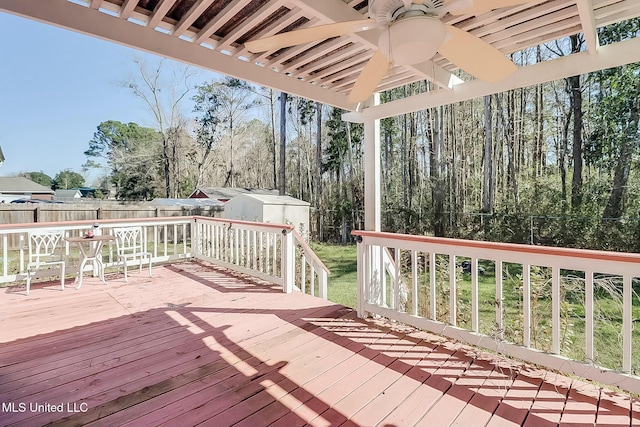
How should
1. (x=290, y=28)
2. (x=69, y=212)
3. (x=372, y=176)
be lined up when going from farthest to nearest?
(x=69, y=212)
(x=372, y=176)
(x=290, y=28)

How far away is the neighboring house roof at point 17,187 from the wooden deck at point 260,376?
27.2 m

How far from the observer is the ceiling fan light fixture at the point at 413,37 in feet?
A: 4.99

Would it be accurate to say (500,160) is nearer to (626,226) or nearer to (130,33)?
(626,226)

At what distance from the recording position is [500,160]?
34.1 feet

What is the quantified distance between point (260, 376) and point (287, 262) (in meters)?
2.04

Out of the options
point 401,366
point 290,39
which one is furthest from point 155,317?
point 290,39

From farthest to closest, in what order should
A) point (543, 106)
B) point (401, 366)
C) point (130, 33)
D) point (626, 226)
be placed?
point (543, 106), point (626, 226), point (401, 366), point (130, 33)

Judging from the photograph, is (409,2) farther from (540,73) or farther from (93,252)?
(93,252)

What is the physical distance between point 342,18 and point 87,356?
3105 millimetres

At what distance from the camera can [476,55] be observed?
5.92ft

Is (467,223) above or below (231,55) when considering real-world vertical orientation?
below

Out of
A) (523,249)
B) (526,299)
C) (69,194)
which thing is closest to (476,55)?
(523,249)

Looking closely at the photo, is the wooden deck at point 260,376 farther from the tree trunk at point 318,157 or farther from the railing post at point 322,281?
the tree trunk at point 318,157

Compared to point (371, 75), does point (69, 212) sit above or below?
below
